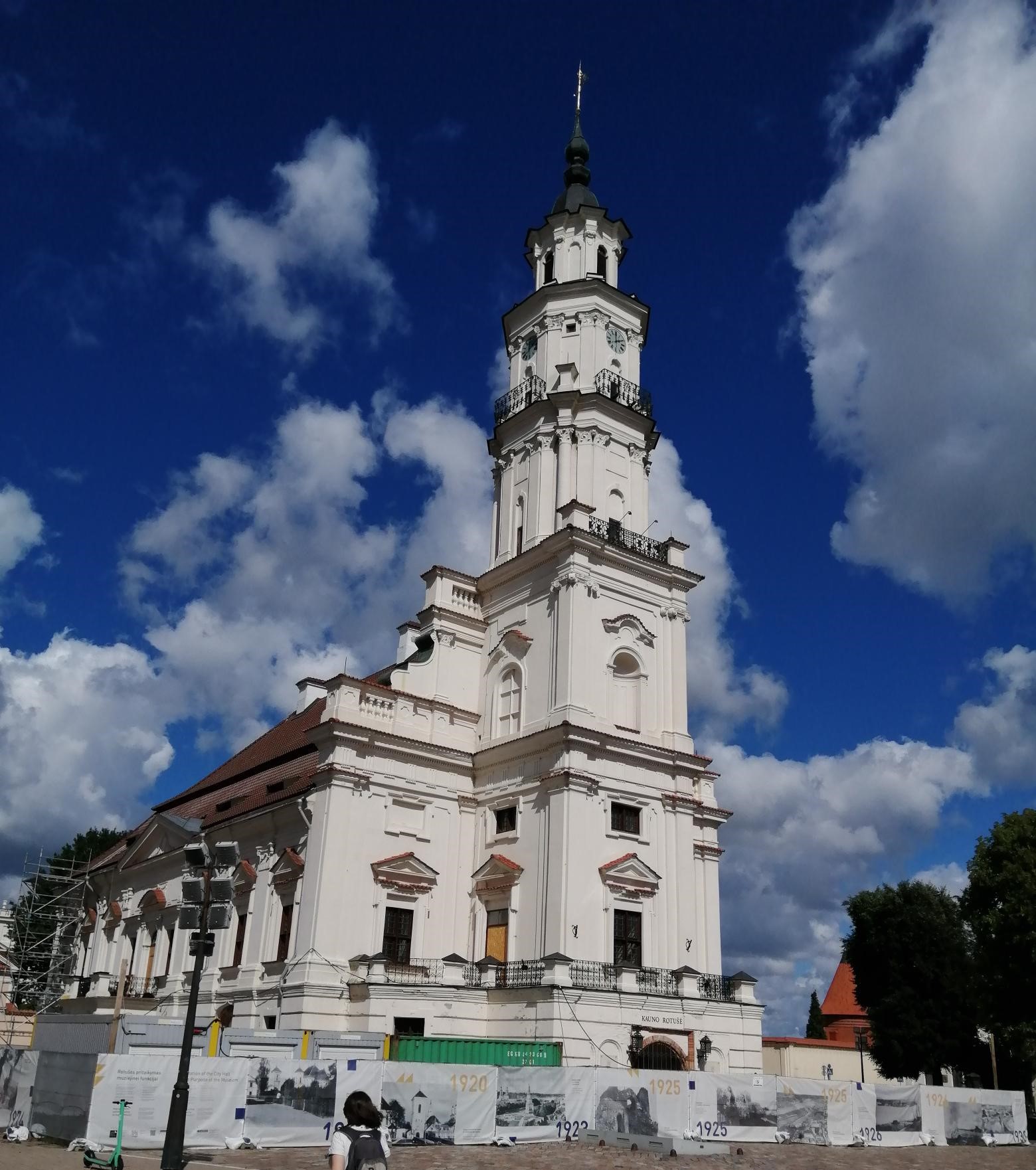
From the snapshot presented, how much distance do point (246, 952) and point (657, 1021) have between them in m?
13.8

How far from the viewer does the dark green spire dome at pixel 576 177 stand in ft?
150

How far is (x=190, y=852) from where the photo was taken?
16.9 m

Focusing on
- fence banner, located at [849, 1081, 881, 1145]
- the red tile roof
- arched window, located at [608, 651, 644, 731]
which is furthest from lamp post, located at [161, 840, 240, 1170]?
the red tile roof

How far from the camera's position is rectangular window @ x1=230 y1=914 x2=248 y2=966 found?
120 ft

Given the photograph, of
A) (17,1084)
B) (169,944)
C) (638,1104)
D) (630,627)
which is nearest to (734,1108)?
(638,1104)

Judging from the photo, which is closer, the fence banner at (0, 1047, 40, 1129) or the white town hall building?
the fence banner at (0, 1047, 40, 1129)

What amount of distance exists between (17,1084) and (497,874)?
1670cm

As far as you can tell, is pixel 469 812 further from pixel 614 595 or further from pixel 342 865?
pixel 614 595

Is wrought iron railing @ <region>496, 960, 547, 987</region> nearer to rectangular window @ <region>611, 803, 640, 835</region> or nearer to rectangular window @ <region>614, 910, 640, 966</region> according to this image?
rectangular window @ <region>614, 910, 640, 966</region>

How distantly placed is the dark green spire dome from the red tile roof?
52.7 m

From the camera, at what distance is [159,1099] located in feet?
63.6

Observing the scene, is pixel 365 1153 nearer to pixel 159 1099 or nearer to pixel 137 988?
pixel 159 1099

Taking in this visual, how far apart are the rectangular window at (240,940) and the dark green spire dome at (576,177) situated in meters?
30.3

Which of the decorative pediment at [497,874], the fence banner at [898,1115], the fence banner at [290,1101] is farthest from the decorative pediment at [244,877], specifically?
the fence banner at [898,1115]
